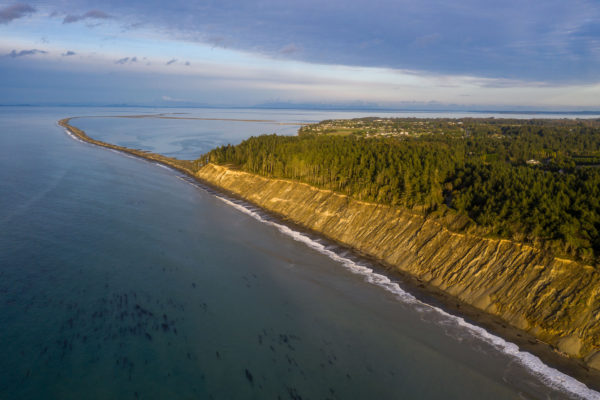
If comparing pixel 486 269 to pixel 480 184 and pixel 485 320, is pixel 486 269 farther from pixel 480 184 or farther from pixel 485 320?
pixel 480 184

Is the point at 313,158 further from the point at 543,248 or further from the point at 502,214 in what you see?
the point at 543,248

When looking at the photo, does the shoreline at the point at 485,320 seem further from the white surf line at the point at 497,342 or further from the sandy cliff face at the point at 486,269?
the sandy cliff face at the point at 486,269

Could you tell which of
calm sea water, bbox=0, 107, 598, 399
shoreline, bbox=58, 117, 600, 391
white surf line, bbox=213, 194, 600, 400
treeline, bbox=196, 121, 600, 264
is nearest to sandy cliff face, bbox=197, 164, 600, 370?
shoreline, bbox=58, 117, 600, 391

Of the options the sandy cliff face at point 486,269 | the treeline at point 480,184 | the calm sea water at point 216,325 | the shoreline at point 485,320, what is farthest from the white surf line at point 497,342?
the treeline at point 480,184

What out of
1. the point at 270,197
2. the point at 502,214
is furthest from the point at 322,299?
the point at 270,197

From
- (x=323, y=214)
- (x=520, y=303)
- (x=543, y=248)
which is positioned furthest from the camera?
(x=323, y=214)

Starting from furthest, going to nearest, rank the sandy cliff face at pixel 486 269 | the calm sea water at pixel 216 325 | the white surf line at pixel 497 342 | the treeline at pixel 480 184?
the treeline at pixel 480 184
the sandy cliff face at pixel 486 269
the calm sea water at pixel 216 325
the white surf line at pixel 497 342
